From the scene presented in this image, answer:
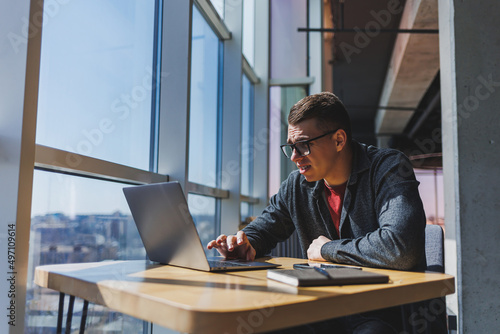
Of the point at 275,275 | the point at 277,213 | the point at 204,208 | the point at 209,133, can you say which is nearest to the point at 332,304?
the point at 275,275

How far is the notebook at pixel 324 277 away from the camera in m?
0.98

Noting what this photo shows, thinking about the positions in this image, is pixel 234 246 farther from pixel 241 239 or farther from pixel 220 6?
pixel 220 6

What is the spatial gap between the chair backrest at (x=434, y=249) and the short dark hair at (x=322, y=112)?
1.56 feet

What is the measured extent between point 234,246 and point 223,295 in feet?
2.36

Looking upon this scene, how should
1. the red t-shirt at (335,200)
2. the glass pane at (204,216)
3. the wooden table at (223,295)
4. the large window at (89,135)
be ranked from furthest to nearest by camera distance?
the glass pane at (204,216), the red t-shirt at (335,200), the large window at (89,135), the wooden table at (223,295)

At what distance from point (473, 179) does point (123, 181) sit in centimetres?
187

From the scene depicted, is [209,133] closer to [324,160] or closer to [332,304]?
[324,160]

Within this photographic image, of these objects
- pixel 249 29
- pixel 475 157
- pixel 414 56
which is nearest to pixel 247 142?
pixel 249 29

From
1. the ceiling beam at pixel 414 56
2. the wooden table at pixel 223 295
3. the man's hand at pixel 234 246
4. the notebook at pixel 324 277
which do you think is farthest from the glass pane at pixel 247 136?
the notebook at pixel 324 277

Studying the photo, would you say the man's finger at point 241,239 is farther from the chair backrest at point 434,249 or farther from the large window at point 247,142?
the large window at point 247,142

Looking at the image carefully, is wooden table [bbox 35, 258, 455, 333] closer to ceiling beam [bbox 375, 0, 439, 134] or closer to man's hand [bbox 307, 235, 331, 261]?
man's hand [bbox 307, 235, 331, 261]

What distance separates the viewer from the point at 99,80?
201 centimetres

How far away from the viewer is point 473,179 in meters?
2.37

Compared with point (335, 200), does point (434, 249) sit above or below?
below
